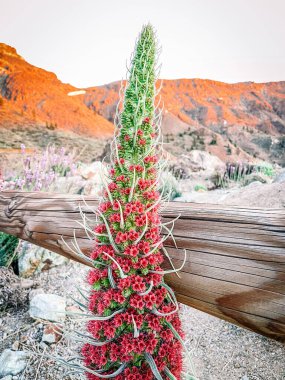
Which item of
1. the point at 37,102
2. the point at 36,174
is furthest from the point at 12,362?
the point at 37,102

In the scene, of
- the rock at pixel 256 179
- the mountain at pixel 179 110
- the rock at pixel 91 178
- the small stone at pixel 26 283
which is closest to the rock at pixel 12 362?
the small stone at pixel 26 283

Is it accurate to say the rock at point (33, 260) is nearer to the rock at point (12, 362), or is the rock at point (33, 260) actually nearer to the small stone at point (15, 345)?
the small stone at point (15, 345)

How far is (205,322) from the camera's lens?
278 centimetres

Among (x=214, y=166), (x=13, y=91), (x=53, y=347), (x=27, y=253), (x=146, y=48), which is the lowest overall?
(x=53, y=347)

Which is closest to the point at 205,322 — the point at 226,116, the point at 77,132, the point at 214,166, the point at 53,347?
the point at 53,347

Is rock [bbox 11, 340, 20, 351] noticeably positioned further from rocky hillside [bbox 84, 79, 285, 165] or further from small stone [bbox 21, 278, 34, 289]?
rocky hillside [bbox 84, 79, 285, 165]

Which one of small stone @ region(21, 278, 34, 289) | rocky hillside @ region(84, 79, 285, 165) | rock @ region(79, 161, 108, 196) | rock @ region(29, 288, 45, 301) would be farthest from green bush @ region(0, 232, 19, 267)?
rocky hillside @ region(84, 79, 285, 165)

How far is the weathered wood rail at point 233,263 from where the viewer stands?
3.11 feet

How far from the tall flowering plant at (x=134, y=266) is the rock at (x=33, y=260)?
7.88ft

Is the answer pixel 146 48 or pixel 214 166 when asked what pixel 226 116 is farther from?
pixel 146 48

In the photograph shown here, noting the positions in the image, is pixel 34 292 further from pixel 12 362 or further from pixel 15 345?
pixel 12 362

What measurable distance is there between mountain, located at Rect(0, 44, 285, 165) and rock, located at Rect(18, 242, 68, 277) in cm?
1608

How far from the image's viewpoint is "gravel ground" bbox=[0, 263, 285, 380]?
2115 mm

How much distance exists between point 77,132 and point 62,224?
25.2 m
